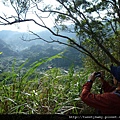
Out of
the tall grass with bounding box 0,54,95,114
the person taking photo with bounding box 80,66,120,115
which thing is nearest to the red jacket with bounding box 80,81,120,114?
the person taking photo with bounding box 80,66,120,115

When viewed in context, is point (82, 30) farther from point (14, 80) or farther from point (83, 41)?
point (14, 80)

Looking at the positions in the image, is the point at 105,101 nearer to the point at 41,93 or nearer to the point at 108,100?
the point at 108,100

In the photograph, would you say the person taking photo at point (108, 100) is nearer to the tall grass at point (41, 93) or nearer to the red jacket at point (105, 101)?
the red jacket at point (105, 101)

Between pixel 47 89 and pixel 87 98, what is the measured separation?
510 mm

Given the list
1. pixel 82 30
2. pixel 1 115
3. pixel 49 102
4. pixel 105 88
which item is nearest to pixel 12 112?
pixel 1 115

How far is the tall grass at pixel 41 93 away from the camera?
1818 mm

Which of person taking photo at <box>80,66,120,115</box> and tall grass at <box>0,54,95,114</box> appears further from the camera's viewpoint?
tall grass at <box>0,54,95,114</box>

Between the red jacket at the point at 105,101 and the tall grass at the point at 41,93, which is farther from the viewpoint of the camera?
the tall grass at the point at 41,93

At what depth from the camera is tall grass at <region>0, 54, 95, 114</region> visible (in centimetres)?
182

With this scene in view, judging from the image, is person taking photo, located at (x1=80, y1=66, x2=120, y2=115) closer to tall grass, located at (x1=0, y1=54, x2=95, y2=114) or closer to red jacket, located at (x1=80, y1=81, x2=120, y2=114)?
red jacket, located at (x1=80, y1=81, x2=120, y2=114)

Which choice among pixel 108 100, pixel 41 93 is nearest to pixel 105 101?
pixel 108 100

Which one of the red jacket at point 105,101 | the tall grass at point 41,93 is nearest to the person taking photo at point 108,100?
the red jacket at point 105,101

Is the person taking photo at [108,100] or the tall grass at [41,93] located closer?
the person taking photo at [108,100]

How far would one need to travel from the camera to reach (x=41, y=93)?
2.08 meters
